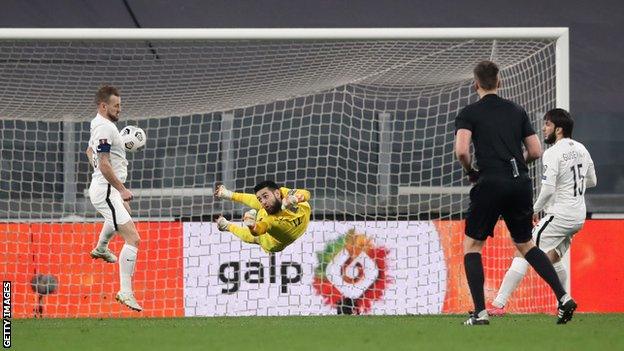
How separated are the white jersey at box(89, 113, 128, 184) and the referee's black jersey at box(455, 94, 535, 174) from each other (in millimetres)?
2573

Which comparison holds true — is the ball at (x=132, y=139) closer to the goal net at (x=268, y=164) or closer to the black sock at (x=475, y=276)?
the goal net at (x=268, y=164)

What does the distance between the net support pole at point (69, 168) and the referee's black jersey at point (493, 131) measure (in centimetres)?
513

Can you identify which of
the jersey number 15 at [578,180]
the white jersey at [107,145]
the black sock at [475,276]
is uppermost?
the white jersey at [107,145]

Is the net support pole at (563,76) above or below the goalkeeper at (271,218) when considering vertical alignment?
above

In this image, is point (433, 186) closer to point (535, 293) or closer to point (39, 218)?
point (535, 293)

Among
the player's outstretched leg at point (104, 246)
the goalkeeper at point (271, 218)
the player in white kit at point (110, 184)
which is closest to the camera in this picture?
the player in white kit at point (110, 184)

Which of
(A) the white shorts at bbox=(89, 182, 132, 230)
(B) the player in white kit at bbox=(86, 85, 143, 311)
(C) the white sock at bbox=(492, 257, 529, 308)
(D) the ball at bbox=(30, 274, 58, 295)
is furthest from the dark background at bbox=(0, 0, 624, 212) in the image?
(A) the white shorts at bbox=(89, 182, 132, 230)

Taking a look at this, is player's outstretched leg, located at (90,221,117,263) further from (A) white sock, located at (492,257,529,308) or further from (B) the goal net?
→ (A) white sock, located at (492,257,529,308)

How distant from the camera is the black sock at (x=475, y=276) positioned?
7219 millimetres

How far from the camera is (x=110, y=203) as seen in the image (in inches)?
347

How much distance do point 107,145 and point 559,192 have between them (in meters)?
3.02

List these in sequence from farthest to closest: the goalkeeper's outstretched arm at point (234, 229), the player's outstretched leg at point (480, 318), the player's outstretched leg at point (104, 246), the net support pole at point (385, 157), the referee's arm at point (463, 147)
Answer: the net support pole at point (385, 157) < the goalkeeper's outstretched arm at point (234, 229) < the player's outstretched leg at point (104, 246) < the player's outstretched leg at point (480, 318) < the referee's arm at point (463, 147)

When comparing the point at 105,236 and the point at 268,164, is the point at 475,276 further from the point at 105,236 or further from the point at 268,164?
the point at 268,164
